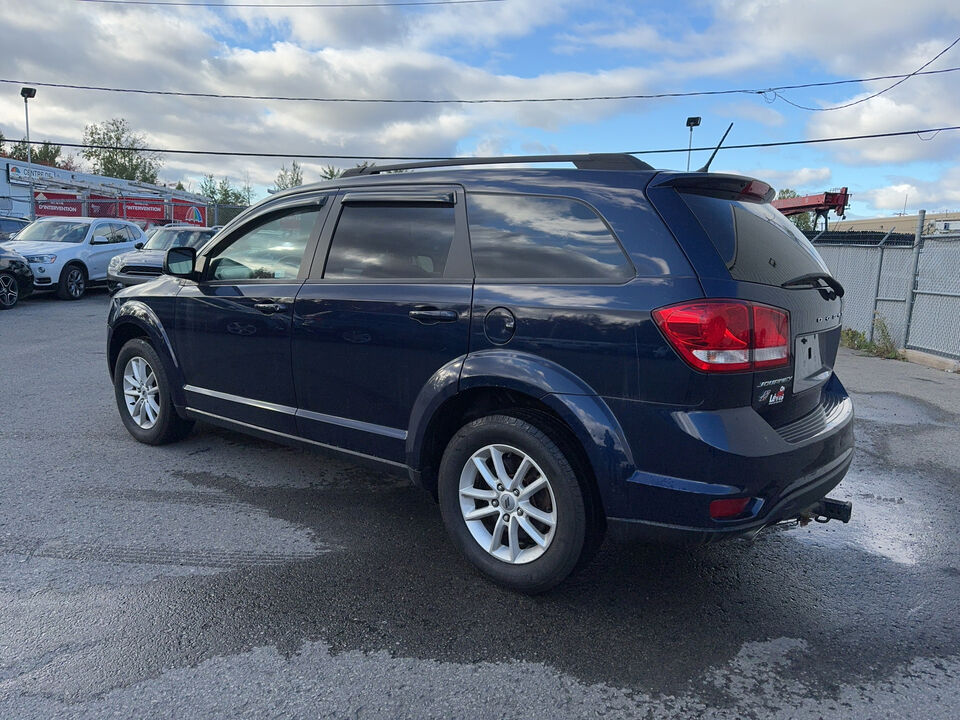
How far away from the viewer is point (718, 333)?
2.73 meters

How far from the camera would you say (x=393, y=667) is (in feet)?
8.82

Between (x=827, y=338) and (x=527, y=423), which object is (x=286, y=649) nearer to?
(x=527, y=423)

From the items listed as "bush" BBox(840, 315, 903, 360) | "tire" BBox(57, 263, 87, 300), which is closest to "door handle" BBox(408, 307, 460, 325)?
"bush" BBox(840, 315, 903, 360)

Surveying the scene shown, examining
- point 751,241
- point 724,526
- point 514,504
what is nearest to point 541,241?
point 751,241

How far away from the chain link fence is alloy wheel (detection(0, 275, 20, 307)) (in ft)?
51.1

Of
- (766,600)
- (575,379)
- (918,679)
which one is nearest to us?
(918,679)

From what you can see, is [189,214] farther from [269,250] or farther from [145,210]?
[269,250]

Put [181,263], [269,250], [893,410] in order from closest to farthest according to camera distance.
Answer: [269,250]
[181,263]
[893,410]

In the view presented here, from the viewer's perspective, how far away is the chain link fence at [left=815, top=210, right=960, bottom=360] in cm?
1048

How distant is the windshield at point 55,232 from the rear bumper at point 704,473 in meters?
17.1

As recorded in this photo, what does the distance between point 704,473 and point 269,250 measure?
2.91 metres

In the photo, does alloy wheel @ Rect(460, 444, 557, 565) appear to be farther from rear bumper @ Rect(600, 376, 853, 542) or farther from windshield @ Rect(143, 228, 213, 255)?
windshield @ Rect(143, 228, 213, 255)

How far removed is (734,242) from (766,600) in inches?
62.7

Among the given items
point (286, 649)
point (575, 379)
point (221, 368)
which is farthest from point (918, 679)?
point (221, 368)
